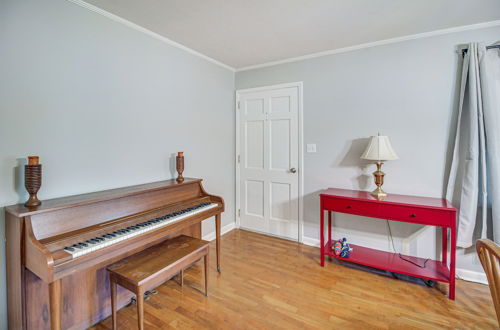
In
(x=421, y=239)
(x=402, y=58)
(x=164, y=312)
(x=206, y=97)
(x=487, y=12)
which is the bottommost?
(x=164, y=312)

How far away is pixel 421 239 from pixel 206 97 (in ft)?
9.46

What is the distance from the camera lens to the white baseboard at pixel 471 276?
229 cm

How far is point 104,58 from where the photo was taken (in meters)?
2.03

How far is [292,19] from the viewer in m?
2.16

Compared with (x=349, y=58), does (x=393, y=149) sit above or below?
below

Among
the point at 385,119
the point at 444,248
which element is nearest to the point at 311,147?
the point at 385,119

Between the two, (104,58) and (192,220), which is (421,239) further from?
(104,58)

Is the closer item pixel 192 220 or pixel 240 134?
pixel 192 220

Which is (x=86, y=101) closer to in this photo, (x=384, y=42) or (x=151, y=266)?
(x=151, y=266)

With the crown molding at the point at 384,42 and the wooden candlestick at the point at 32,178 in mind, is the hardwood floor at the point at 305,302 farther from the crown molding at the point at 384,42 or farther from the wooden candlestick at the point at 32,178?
the crown molding at the point at 384,42

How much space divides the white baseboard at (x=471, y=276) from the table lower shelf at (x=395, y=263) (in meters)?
0.19

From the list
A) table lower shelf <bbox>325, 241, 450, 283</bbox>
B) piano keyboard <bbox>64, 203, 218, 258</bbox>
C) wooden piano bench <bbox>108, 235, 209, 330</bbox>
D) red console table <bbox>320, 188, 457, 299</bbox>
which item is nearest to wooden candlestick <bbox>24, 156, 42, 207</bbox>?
piano keyboard <bbox>64, 203, 218, 258</bbox>

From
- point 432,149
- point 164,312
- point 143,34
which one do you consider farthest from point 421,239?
point 143,34

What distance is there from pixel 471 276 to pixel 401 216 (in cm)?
94
